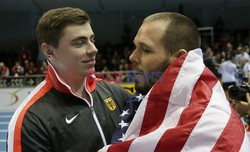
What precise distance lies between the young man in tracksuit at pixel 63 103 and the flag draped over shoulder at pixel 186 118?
0.29 metres

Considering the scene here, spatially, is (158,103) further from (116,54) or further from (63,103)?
(116,54)

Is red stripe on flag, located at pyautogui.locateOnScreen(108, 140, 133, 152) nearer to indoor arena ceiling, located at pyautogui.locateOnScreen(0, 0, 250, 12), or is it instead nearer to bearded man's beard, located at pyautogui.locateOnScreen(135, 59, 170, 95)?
bearded man's beard, located at pyautogui.locateOnScreen(135, 59, 170, 95)

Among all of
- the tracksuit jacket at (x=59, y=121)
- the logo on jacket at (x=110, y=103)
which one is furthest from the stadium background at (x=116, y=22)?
the tracksuit jacket at (x=59, y=121)

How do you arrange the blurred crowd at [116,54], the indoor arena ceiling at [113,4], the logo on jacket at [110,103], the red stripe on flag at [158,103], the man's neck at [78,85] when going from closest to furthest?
the red stripe on flag at [158,103]
the man's neck at [78,85]
the logo on jacket at [110,103]
the blurred crowd at [116,54]
the indoor arena ceiling at [113,4]

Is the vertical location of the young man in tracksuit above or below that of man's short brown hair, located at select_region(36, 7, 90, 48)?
below

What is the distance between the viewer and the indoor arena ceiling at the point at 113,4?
1517 centimetres

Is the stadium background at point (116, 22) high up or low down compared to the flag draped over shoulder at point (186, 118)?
down

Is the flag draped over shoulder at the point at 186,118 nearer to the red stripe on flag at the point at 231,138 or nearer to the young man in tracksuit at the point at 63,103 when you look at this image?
the red stripe on flag at the point at 231,138

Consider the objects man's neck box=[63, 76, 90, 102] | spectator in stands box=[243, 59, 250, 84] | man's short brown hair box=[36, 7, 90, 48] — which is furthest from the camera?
spectator in stands box=[243, 59, 250, 84]

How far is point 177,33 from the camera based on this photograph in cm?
156

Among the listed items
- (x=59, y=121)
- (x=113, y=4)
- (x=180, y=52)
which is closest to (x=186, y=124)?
(x=180, y=52)

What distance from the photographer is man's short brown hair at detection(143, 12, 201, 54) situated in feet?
5.08

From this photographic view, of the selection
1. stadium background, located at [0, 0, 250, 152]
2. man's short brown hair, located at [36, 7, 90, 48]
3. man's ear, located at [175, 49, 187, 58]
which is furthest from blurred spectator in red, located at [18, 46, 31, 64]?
man's ear, located at [175, 49, 187, 58]

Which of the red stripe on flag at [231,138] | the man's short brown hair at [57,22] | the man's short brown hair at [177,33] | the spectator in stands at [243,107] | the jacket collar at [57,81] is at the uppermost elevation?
the man's short brown hair at [57,22]
